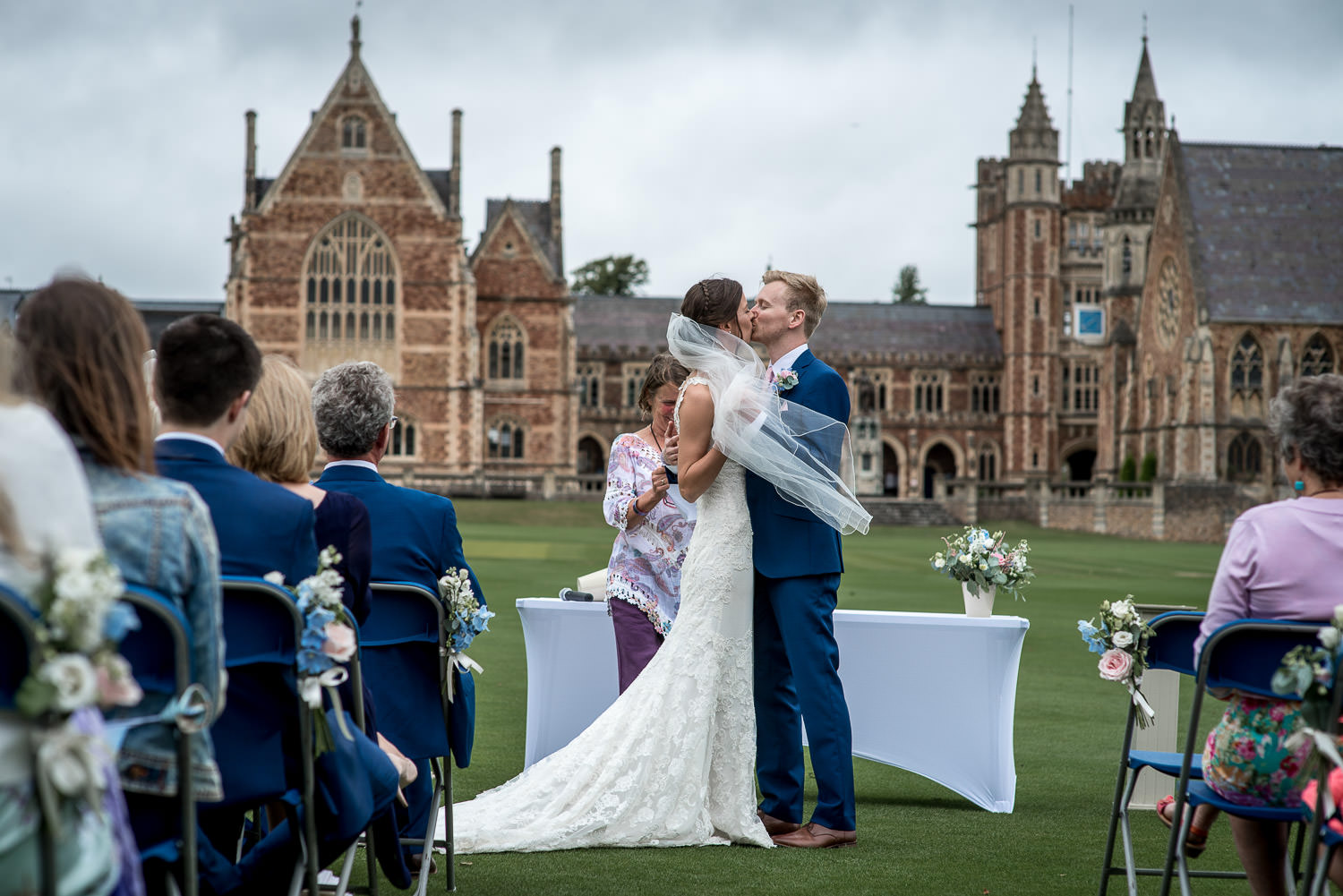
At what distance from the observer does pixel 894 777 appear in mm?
6160

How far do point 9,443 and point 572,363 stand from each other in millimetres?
46516

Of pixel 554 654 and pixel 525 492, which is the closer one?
pixel 554 654

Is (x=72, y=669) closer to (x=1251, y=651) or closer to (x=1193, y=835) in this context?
(x=1251, y=651)

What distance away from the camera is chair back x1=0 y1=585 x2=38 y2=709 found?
76.7 inches

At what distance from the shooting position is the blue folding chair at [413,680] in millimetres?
3994

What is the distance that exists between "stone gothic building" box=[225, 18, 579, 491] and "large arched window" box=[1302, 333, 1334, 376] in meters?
23.9

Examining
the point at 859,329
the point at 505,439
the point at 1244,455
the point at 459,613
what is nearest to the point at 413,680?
the point at 459,613

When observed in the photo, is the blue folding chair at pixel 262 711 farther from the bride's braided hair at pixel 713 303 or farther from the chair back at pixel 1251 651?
the bride's braided hair at pixel 713 303

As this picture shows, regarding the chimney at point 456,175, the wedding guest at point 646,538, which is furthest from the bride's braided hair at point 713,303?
the chimney at point 456,175

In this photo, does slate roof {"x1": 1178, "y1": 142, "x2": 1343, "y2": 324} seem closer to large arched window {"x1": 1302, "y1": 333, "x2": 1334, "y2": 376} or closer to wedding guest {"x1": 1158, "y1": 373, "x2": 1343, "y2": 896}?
large arched window {"x1": 1302, "y1": 333, "x2": 1334, "y2": 376}

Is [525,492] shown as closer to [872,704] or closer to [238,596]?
[872,704]

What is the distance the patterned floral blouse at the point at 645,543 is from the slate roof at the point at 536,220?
43.6 meters

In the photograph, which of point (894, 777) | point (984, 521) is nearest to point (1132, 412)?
point (984, 521)

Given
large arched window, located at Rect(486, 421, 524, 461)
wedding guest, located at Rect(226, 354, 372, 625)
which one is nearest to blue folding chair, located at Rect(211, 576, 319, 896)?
wedding guest, located at Rect(226, 354, 372, 625)
